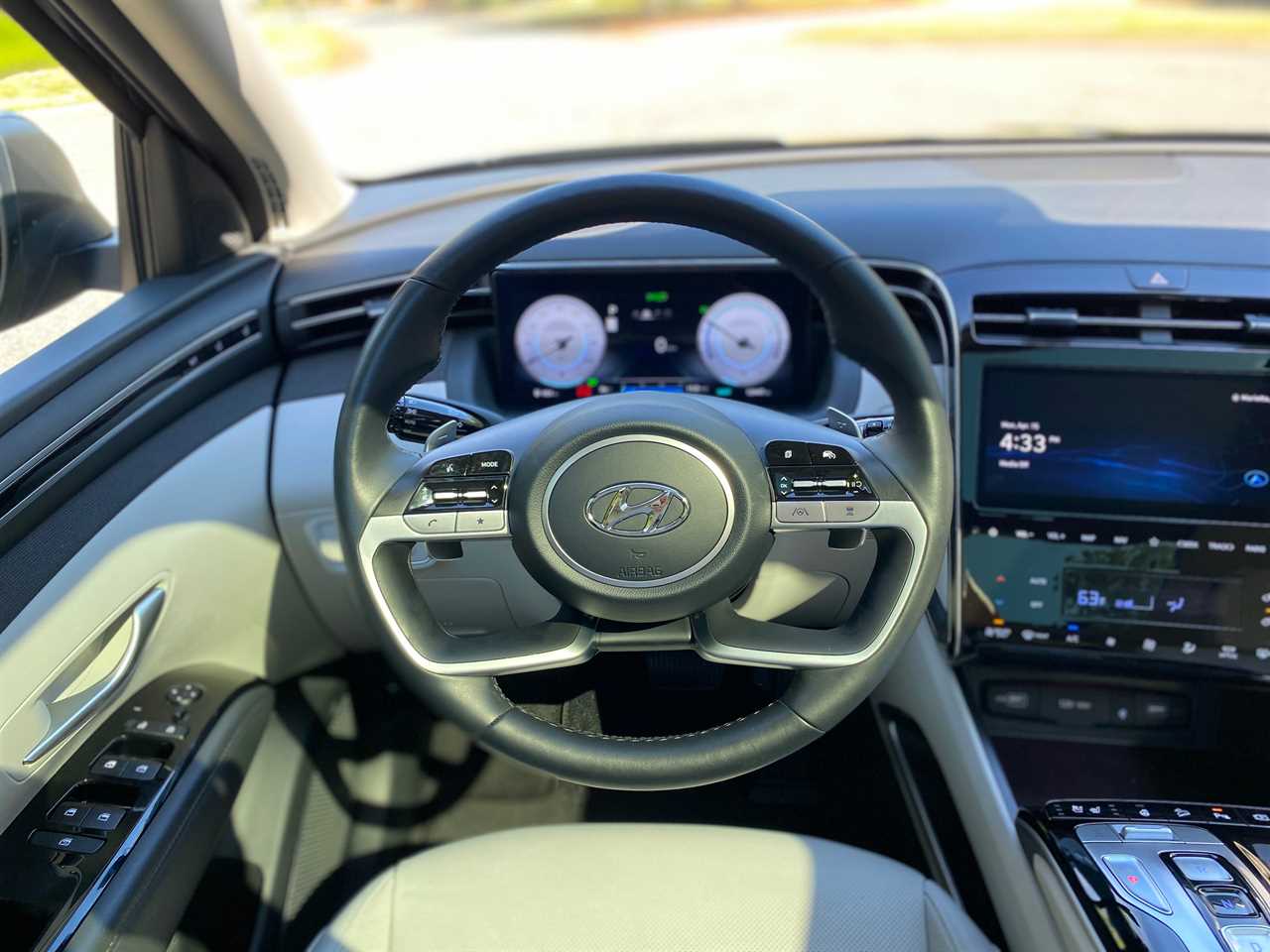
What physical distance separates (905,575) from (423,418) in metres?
0.62

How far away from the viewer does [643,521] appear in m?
1.18

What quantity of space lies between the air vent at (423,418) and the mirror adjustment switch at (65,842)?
0.66m

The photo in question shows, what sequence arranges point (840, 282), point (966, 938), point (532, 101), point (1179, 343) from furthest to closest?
point (532, 101)
point (1179, 343)
point (966, 938)
point (840, 282)

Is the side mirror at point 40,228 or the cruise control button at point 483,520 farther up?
the side mirror at point 40,228

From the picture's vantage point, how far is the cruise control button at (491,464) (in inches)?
47.5

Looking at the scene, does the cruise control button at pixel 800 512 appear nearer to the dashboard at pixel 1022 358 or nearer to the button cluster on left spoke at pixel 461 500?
the button cluster on left spoke at pixel 461 500

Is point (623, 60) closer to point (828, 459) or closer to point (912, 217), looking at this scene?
point (912, 217)

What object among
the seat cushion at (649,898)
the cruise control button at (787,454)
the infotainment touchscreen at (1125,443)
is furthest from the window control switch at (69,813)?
the infotainment touchscreen at (1125,443)

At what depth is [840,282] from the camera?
1.14m

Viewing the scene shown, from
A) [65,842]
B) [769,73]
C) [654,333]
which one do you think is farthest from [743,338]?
[769,73]

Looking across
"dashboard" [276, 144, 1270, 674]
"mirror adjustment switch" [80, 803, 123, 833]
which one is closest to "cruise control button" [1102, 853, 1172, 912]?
"dashboard" [276, 144, 1270, 674]

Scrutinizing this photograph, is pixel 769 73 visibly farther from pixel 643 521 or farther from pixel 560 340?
pixel 643 521

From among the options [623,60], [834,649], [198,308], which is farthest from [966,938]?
[623,60]

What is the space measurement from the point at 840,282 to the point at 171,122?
4.58ft
